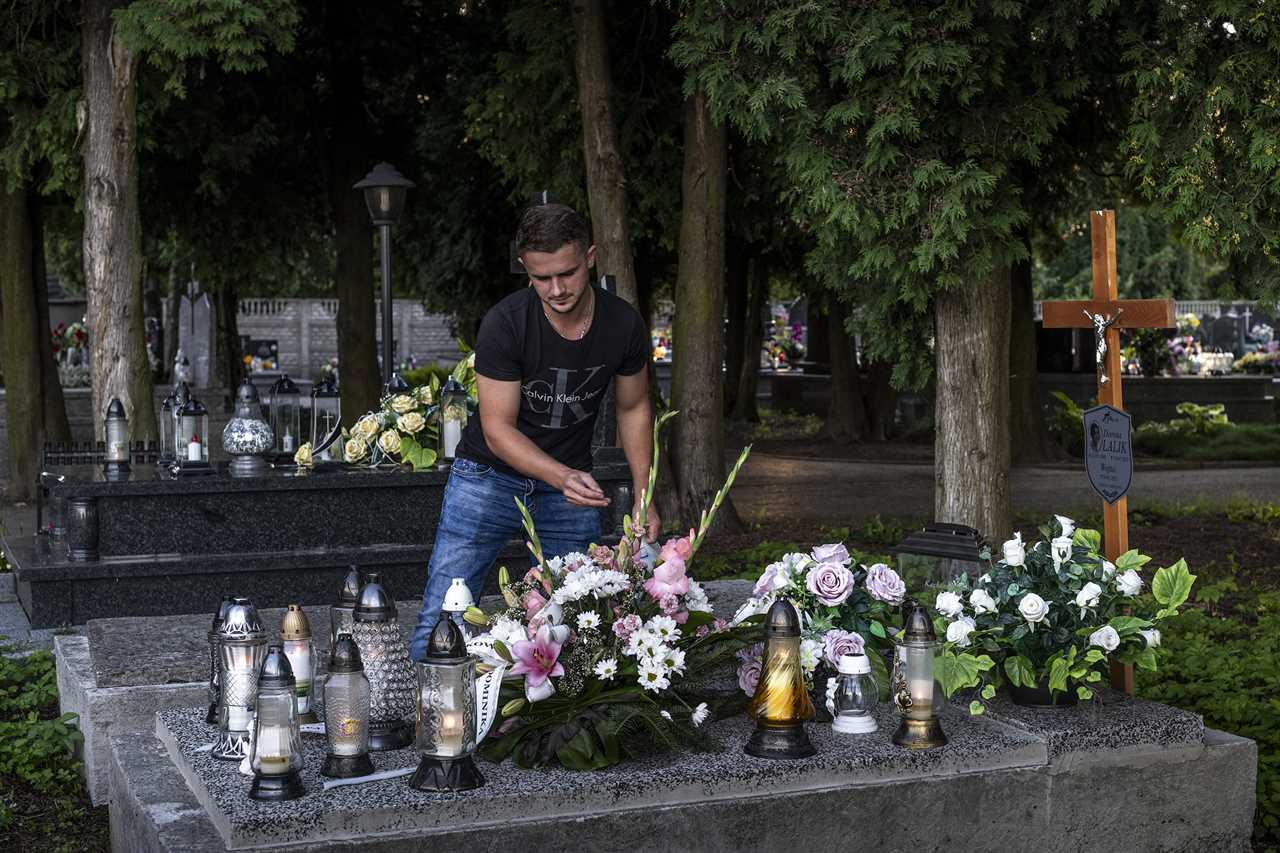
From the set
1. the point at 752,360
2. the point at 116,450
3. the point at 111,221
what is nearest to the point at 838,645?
the point at 116,450

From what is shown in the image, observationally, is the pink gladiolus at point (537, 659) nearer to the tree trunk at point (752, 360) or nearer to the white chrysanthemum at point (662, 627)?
the white chrysanthemum at point (662, 627)

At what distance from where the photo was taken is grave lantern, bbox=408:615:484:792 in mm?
4180

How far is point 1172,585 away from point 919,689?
103 centimetres

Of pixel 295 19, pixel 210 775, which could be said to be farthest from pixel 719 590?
pixel 295 19

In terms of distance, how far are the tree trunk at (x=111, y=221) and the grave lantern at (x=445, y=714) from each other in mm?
10218

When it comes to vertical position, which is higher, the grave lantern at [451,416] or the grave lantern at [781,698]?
the grave lantern at [451,416]

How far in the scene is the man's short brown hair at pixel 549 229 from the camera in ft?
16.3

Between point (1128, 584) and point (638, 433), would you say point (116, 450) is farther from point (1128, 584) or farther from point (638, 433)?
point (1128, 584)

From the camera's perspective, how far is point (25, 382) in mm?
16062

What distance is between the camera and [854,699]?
190 inches

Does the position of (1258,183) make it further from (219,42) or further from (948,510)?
(219,42)

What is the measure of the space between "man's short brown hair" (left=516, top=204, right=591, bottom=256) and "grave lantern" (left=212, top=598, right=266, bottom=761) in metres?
1.39

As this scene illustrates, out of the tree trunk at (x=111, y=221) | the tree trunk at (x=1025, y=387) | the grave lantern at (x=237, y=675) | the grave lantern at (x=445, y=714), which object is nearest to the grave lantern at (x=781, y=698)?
the grave lantern at (x=445, y=714)

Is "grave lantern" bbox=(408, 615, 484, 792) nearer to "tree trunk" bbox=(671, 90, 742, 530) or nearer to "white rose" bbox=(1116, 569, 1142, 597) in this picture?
"white rose" bbox=(1116, 569, 1142, 597)
